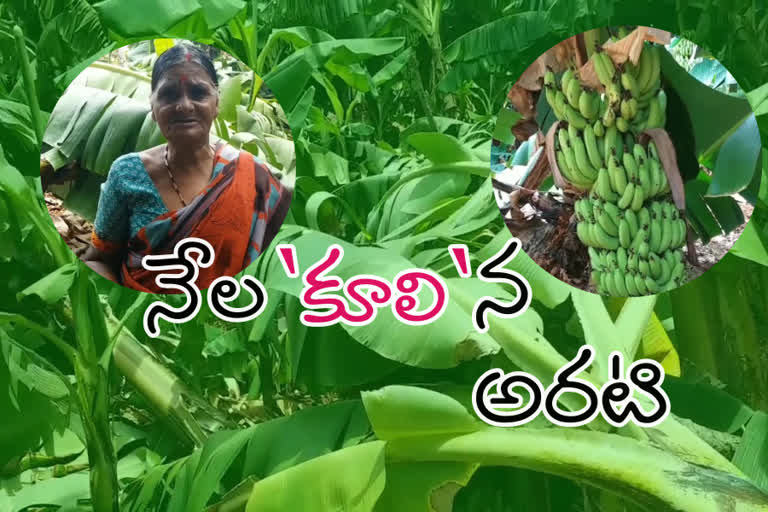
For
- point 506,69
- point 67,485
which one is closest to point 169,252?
point 67,485

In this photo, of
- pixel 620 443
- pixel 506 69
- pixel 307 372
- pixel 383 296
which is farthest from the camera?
pixel 506 69

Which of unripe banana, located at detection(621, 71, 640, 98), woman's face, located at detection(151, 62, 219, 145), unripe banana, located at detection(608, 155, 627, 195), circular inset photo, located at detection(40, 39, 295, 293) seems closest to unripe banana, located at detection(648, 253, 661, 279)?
unripe banana, located at detection(608, 155, 627, 195)

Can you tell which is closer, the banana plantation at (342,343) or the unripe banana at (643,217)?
the banana plantation at (342,343)

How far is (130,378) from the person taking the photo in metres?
1.08

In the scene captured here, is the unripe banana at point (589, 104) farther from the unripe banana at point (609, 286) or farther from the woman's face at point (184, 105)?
the woman's face at point (184, 105)

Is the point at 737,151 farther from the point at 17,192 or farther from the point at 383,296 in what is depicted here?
the point at 17,192

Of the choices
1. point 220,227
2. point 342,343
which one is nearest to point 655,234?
point 342,343

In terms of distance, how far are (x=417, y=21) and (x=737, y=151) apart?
1.11m

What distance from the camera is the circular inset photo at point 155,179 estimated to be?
0.97 meters

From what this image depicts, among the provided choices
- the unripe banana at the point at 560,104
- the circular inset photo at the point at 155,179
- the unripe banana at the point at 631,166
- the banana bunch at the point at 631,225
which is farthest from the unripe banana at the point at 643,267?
the circular inset photo at the point at 155,179

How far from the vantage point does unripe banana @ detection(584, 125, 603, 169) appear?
3.18 feet

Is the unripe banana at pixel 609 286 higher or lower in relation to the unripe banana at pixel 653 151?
lower

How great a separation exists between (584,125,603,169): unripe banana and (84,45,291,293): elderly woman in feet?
1.37

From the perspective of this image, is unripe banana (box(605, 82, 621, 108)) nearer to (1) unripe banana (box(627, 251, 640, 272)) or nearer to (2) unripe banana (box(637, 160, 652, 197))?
(2) unripe banana (box(637, 160, 652, 197))
